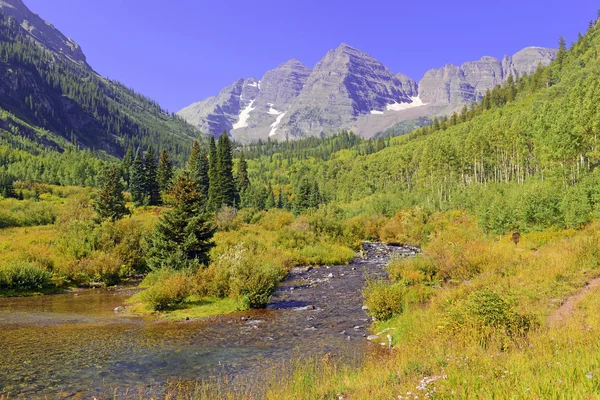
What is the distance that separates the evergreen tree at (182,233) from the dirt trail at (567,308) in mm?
20387

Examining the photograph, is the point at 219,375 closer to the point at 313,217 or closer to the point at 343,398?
the point at 343,398

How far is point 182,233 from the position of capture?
2694 centimetres

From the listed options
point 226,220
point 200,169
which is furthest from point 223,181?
point 226,220

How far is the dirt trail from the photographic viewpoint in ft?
36.8

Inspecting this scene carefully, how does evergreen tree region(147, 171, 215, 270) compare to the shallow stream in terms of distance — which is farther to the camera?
evergreen tree region(147, 171, 215, 270)

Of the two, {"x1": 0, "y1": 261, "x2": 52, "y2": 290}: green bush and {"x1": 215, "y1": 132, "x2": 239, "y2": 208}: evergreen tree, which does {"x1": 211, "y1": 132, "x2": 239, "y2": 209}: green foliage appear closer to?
{"x1": 215, "y1": 132, "x2": 239, "y2": 208}: evergreen tree

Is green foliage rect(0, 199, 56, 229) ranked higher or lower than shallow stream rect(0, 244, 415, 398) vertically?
higher

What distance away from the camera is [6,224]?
5516 centimetres

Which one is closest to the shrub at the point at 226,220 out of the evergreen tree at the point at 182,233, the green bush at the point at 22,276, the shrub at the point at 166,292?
the evergreen tree at the point at 182,233

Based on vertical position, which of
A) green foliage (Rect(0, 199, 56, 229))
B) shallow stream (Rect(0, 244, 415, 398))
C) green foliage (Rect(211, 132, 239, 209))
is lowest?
shallow stream (Rect(0, 244, 415, 398))

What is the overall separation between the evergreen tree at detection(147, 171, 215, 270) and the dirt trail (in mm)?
20387

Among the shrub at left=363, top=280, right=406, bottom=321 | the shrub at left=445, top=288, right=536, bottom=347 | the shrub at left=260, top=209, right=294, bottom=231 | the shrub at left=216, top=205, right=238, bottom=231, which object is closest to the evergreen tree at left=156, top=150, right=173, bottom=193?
the shrub at left=216, top=205, right=238, bottom=231

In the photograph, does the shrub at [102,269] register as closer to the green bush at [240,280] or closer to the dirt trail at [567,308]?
the green bush at [240,280]

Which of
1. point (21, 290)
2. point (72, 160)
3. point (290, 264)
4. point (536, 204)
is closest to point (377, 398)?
point (21, 290)
